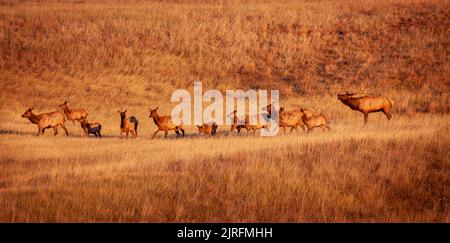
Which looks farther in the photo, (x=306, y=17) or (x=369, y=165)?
(x=306, y=17)

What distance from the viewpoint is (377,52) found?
4903 cm

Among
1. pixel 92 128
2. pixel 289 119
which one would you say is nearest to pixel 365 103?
pixel 289 119

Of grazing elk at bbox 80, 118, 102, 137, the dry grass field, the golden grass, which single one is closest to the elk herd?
grazing elk at bbox 80, 118, 102, 137

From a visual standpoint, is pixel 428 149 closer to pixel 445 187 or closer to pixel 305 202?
pixel 445 187

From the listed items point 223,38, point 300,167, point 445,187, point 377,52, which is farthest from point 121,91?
point 445,187

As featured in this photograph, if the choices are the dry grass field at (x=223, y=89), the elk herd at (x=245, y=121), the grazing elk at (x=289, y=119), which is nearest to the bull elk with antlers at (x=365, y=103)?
the elk herd at (x=245, y=121)

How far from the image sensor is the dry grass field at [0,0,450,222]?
50.7 feet

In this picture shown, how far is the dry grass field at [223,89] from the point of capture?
50.7 feet

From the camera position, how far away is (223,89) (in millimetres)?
42594

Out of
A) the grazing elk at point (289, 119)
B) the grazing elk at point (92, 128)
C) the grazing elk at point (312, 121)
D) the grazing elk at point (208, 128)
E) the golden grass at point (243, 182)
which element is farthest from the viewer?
the grazing elk at point (92, 128)

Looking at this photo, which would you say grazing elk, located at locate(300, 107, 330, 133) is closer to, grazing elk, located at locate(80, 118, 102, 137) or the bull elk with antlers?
the bull elk with antlers

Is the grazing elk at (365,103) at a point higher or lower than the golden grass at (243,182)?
higher

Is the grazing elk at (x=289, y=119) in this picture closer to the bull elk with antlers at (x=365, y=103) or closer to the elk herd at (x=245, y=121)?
the elk herd at (x=245, y=121)
